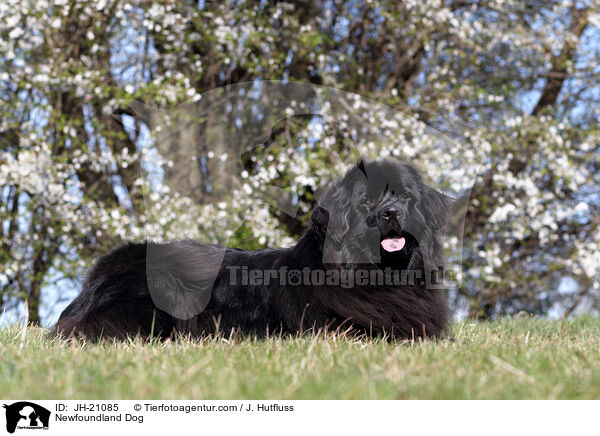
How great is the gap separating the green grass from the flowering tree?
369 centimetres

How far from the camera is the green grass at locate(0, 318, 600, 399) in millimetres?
2094

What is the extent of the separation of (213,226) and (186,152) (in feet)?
2.92

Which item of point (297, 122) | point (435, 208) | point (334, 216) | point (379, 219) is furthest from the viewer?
point (297, 122)

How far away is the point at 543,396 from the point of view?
6.88ft

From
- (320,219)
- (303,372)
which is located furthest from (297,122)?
(303,372)

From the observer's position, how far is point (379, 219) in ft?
11.7

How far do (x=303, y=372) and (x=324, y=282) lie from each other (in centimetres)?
140

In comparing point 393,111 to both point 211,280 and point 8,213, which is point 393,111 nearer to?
point 211,280

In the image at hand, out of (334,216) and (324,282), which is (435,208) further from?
(324,282)
